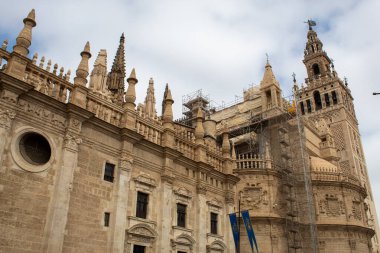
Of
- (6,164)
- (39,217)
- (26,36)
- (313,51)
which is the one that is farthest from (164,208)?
(313,51)

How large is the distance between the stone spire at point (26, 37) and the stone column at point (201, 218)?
1258cm

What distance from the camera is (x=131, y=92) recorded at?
67.5 feet

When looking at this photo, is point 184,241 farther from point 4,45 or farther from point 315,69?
point 315,69

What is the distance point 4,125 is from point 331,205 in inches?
1093

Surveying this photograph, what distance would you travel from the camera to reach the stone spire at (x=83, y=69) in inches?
706

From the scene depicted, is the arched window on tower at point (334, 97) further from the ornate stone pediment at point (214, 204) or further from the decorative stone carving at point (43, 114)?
the decorative stone carving at point (43, 114)

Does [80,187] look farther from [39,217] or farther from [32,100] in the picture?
[32,100]

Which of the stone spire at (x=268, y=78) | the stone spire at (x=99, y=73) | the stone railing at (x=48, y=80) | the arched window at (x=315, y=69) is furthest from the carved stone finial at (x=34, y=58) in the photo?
the arched window at (x=315, y=69)

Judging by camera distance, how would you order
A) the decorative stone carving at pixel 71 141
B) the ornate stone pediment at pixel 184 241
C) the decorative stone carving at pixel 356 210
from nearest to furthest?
the decorative stone carving at pixel 71 141 < the ornate stone pediment at pixel 184 241 < the decorative stone carving at pixel 356 210

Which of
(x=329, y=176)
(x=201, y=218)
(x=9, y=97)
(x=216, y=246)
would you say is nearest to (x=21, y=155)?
(x=9, y=97)

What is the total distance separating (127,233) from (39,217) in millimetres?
4536

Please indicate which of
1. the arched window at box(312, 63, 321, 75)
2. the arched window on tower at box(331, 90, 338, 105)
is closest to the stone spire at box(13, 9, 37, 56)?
the arched window on tower at box(331, 90, 338, 105)

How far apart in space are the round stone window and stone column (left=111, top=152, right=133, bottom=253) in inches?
150

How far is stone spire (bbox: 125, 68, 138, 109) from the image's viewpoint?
2027 centimetres
